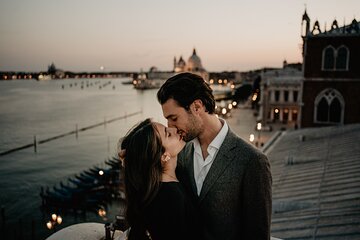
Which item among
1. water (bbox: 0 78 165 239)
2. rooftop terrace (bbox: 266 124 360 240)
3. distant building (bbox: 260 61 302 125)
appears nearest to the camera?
rooftop terrace (bbox: 266 124 360 240)

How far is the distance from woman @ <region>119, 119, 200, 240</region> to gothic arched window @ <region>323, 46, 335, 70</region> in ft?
59.6

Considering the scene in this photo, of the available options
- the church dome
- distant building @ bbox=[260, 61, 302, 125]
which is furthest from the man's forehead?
the church dome

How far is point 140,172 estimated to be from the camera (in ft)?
7.86

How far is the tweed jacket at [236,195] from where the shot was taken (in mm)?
2424

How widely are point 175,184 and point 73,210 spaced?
2007cm

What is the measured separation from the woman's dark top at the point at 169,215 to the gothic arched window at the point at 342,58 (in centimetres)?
1829

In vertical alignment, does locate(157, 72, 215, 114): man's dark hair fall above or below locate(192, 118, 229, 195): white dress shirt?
above

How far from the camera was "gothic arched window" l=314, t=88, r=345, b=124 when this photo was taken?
1889 cm

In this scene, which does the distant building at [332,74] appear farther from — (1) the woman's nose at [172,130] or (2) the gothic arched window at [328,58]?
(1) the woman's nose at [172,130]

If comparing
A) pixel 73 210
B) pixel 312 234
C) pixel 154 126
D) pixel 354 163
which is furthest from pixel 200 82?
pixel 73 210

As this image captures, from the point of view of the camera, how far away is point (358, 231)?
16.6ft

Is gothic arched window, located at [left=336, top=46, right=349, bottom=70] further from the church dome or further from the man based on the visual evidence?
the church dome

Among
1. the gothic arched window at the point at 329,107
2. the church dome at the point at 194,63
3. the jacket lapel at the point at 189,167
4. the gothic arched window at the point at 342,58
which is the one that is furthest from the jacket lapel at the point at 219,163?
the church dome at the point at 194,63

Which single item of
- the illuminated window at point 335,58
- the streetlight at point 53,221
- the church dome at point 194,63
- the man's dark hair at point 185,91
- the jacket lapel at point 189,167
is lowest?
the streetlight at point 53,221
